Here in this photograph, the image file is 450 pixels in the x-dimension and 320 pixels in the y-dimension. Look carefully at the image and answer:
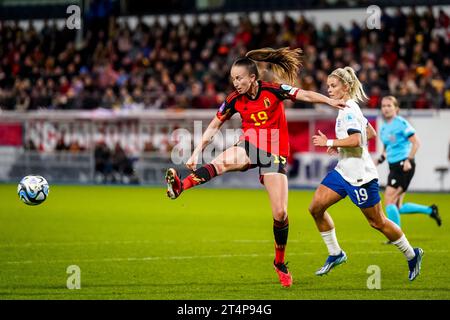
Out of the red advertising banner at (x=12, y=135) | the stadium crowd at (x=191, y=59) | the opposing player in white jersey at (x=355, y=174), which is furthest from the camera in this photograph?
the red advertising banner at (x=12, y=135)

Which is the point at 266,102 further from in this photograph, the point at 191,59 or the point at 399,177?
the point at 191,59

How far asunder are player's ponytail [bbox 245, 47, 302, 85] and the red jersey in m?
0.31

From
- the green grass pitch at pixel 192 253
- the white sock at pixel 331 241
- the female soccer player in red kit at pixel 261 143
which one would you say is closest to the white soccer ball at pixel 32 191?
the green grass pitch at pixel 192 253

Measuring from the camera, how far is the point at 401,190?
14.0 m

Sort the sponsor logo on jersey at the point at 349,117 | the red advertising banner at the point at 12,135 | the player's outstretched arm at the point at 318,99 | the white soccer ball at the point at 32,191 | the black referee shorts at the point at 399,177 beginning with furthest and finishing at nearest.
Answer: the red advertising banner at the point at 12,135
the black referee shorts at the point at 399,177
the white soccer ball at the point at 32,191
the sponsor logo on jersey at the point at 349,117
the player's outstretched arm at the point at 318,99

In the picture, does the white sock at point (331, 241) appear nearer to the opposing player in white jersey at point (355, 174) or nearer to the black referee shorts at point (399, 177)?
the opposing player in white jersey at point (355, 174)

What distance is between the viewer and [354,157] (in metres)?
9.93

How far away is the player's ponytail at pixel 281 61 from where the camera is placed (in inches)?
401

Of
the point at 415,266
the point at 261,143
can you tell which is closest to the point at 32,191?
the point at 261,143

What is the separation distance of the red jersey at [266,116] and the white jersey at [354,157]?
2.09ft

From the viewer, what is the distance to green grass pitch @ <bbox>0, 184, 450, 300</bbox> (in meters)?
9.41

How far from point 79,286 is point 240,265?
8.77 ft

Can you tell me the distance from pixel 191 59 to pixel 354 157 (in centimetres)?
2364
